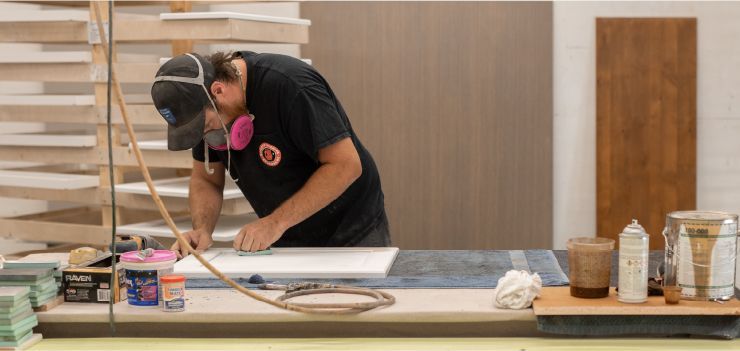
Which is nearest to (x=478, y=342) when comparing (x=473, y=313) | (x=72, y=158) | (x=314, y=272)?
(x=473, y=313)

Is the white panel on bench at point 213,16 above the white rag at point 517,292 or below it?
above

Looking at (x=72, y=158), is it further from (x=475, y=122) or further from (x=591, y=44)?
(x=591, y=44)

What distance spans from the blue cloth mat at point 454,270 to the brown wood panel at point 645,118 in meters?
2.37

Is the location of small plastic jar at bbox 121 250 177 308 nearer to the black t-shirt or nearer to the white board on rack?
the black t-shirt

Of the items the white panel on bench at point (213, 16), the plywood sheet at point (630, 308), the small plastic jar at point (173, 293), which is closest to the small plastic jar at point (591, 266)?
the plywood sheet at point (630, 308)

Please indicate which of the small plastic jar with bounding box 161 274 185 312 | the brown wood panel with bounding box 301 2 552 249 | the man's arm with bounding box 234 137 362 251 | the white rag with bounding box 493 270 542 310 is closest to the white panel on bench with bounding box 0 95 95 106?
the brown wood panel with bounding box 301 2 552 249

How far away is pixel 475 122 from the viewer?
492 cm

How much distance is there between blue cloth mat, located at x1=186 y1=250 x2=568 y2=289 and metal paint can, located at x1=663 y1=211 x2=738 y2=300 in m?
0.31

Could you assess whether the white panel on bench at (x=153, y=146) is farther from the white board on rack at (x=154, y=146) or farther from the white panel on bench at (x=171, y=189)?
the white panel on bench at (x=171, y=189)

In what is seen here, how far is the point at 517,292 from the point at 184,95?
3.56ft

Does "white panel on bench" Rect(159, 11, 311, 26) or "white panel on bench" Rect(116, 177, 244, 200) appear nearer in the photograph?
"white panel on bench" Rect(159, 11, 311, 26)

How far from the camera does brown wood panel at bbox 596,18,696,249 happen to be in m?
4.77

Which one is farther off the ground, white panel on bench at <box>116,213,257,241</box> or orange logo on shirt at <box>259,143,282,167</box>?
orange logo on shirt at <box>259,143,282,167</box>

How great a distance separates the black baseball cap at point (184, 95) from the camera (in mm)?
2457
